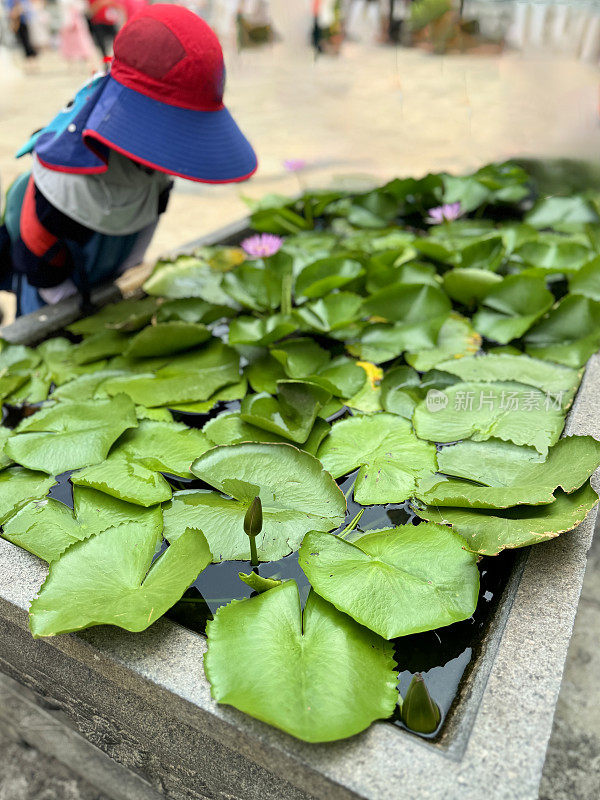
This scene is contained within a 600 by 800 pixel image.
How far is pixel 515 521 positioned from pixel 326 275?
86 centimetres

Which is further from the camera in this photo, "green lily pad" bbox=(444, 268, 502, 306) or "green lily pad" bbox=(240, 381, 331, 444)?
"green lily pad" bbox=(444, 268, 502, 306)

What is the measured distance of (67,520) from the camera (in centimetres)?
86

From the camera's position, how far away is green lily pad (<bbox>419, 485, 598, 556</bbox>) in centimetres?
72

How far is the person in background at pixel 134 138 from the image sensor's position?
1.03m

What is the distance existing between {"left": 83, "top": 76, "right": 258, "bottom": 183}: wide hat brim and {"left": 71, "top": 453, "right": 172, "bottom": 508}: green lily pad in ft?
1.64

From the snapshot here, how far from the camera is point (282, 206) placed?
2.04m

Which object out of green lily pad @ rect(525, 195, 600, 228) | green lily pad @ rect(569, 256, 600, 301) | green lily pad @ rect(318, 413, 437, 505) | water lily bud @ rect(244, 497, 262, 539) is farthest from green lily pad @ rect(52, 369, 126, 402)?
green lily pad @ rect(525, 195, 600, 228)

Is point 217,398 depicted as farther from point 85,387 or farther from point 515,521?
point 515,521

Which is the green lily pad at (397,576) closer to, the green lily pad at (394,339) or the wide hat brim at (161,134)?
the green lily pad at (394,339)

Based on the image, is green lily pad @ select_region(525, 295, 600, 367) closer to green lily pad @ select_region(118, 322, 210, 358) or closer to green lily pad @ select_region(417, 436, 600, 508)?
green lily pad @ select_region(417, 436, 600, 508)

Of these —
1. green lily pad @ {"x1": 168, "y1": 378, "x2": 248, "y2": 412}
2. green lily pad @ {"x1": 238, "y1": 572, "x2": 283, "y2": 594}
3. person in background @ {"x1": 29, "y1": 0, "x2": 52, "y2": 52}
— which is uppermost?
green lily pad @ {"x1": 238, "y1": 572, "x2": 283, "y2": 594}

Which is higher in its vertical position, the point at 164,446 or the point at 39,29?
the point at 164,446

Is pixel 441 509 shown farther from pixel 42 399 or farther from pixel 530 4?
pixel 530 4

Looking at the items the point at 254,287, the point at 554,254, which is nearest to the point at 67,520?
the point at 254,287
